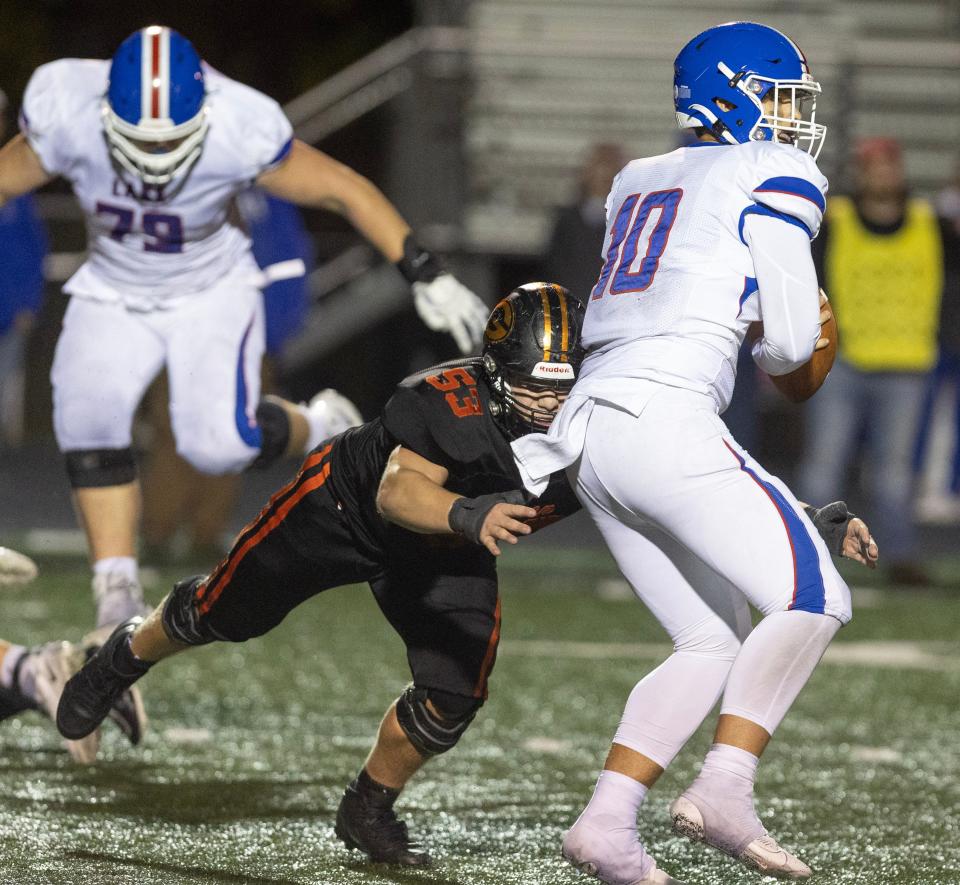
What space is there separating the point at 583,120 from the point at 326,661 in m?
6.12

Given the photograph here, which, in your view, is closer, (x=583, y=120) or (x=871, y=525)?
(x=871, y=525)

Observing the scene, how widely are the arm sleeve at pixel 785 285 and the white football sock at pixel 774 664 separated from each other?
1.42 feet

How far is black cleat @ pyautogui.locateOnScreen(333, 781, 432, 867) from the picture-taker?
3387mm

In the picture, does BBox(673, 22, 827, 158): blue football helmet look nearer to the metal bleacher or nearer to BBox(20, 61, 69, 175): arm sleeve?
BBox(20, 61, 69, 175): arm sleeve

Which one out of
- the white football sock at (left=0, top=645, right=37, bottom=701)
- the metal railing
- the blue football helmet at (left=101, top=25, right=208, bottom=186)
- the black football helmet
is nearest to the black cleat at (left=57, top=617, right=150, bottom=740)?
the white football sock at (left=0, top=645, right=37, bottom=701)

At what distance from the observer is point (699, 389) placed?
3084mm

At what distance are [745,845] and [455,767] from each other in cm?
142

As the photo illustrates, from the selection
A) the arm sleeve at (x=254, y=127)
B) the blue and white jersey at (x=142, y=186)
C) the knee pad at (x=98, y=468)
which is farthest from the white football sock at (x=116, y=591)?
the arm sleeve at (x=254, y=127)

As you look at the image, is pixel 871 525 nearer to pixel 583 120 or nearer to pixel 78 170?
pixel 583 120

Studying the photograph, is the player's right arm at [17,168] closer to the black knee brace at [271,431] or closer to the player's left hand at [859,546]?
the black knee brace at [271,431]

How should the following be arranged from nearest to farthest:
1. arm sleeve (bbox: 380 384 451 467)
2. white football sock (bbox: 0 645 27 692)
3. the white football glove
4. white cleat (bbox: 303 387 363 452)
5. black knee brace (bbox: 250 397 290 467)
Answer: arm sleeve (bbox: 380 384 451 467)
white football sock (bbox: 0 645 27 692)
the white football glove
black knee brace (bbox: 250 397 290 467)
white cleat (bbox: 303 387 363 452)

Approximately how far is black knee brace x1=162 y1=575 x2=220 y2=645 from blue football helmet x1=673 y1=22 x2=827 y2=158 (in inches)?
51.3

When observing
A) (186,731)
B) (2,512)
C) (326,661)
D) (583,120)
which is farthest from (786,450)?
(186,731)

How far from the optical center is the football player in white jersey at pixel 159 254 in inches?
174
